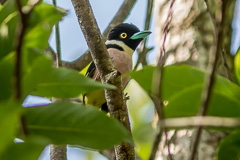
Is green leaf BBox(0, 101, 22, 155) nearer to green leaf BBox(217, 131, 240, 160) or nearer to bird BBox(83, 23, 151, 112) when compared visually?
green leaf BBox(217, 131, 240, 160)

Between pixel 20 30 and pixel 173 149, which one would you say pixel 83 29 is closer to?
pixel 20 30

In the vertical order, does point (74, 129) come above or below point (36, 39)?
below

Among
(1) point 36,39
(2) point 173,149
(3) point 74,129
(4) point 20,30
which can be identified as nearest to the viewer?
(4) point 20,30

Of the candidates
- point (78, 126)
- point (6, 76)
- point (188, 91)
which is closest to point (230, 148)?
point (188, 91)

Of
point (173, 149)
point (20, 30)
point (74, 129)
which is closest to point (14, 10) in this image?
point (74, 129)

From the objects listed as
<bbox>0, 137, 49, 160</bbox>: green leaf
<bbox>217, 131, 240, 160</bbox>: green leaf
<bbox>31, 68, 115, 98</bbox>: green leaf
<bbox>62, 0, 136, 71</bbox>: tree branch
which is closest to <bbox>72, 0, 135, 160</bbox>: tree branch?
<bbox>31, 68, 115, 98</bbox>: green leaf

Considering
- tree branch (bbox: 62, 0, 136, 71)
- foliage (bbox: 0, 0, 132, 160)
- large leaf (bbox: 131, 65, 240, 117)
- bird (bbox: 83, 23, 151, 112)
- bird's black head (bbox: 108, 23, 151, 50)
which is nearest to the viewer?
foliage (bbox: 0, 0, 132, 160)

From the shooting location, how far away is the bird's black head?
15.3ft

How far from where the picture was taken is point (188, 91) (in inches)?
51.3

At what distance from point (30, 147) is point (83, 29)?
123 cm

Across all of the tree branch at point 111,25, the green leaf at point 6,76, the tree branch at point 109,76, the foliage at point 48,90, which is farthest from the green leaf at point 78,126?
the tree branch at point 111,25

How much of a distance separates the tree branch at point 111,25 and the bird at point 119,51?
72 millimetres

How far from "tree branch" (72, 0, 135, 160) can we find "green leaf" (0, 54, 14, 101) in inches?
30.1

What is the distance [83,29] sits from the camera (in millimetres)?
2172
